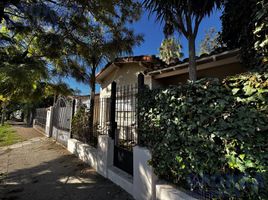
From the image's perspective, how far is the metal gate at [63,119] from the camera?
32.7 feet

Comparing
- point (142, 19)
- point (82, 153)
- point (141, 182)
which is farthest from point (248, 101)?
point (142, 19)

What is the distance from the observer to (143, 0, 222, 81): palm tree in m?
4.91

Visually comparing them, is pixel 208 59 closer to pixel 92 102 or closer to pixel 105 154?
pixel 105 154

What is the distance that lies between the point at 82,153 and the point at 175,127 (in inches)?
206

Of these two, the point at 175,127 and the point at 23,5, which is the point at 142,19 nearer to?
the point at 23,5

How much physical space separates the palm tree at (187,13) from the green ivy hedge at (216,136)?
7.09 feet

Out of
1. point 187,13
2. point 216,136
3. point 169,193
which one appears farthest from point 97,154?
point 187,13

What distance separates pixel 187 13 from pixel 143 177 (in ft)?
14.9

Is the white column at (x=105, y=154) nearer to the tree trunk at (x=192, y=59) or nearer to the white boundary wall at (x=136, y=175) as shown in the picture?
the white boundary wall at (x=136, y=175)

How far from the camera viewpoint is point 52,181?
5176 mm

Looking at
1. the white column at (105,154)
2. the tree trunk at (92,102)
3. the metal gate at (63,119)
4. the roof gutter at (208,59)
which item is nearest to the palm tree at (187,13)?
the roof gutter at (208,59)

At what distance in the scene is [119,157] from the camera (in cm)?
520

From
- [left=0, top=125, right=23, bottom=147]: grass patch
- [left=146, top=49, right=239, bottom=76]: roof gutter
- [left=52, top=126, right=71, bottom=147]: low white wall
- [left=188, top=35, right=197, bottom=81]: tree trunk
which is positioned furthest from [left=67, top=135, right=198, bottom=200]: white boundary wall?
[left=0, top=125, right=23, bottom=147]: grass patch

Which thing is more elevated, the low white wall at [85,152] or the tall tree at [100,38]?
the tall tree at [100,38]
